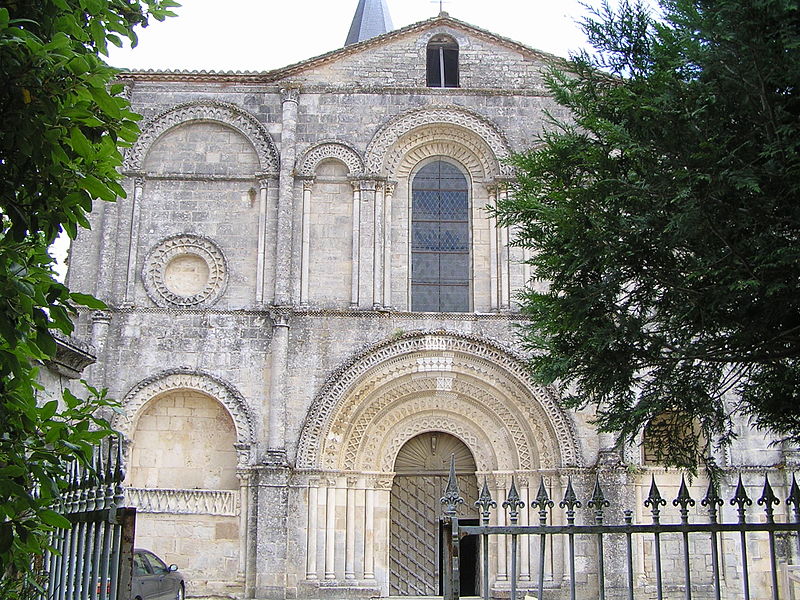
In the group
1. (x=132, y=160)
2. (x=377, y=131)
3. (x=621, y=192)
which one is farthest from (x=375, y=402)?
(x=621, y=192)

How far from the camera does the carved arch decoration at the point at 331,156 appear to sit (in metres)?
16.8

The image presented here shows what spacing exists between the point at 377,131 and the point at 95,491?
12.7 meters

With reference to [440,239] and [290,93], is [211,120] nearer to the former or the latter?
[290,93]

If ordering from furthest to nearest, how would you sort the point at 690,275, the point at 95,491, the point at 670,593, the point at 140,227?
1. the point at 140,227
2. the point at 670,593
3. the point at 690,275
4. the point at 95,491

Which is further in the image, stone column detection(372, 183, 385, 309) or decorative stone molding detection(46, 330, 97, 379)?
stone column detection(372, 183, 385, 309)

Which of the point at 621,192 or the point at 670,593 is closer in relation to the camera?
the point at 621,192

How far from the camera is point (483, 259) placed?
16.7 meters

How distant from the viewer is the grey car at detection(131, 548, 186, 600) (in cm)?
1181

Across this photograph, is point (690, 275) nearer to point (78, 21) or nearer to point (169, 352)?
point (78, 21)

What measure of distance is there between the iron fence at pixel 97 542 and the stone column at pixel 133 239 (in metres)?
11.5

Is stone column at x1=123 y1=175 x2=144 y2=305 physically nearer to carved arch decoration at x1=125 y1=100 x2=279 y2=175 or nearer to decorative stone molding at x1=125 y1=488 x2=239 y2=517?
carved arch decoration at x1=125 y1=100 x2=279 y2=175

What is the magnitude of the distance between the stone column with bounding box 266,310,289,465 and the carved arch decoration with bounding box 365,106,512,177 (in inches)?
135

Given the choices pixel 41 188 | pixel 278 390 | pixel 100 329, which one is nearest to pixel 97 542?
pixel 41 188

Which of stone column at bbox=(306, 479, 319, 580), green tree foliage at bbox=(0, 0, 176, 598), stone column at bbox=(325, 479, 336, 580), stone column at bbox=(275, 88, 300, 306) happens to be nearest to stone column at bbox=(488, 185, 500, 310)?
stone column at bbox=(275, 88, 300, 306)
